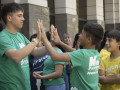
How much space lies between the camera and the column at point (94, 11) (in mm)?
13859

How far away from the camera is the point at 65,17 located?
1084cm

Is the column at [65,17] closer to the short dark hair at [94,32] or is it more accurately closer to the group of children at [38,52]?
the group of children at [38,52]

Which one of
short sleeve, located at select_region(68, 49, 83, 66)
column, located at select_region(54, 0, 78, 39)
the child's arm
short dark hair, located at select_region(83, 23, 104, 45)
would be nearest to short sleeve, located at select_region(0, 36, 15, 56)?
short sleeve, located at select_region(68, 49, 83, 66)

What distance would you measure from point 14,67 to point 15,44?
0.30 m

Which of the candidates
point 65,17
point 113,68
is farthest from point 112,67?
point 65,17

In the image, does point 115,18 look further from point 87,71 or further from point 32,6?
point 87,71

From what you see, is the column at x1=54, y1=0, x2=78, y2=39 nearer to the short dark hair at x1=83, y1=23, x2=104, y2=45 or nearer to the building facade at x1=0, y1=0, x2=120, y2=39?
the building facade at x1=0, y1=0, x2=120, y2=39

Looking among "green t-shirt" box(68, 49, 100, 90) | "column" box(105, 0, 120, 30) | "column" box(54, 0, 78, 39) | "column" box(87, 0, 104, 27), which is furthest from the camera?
"column" box(105, 0, 120, 30)

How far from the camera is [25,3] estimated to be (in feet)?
26.7

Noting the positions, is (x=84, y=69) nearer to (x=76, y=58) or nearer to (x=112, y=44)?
(x=76, y=58)

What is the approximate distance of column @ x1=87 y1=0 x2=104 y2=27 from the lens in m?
13.9

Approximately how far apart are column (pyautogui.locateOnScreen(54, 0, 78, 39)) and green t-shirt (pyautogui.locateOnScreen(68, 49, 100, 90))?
7255 mm

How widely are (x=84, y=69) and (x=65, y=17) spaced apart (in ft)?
24.8

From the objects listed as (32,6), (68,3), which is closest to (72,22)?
(68,3)
